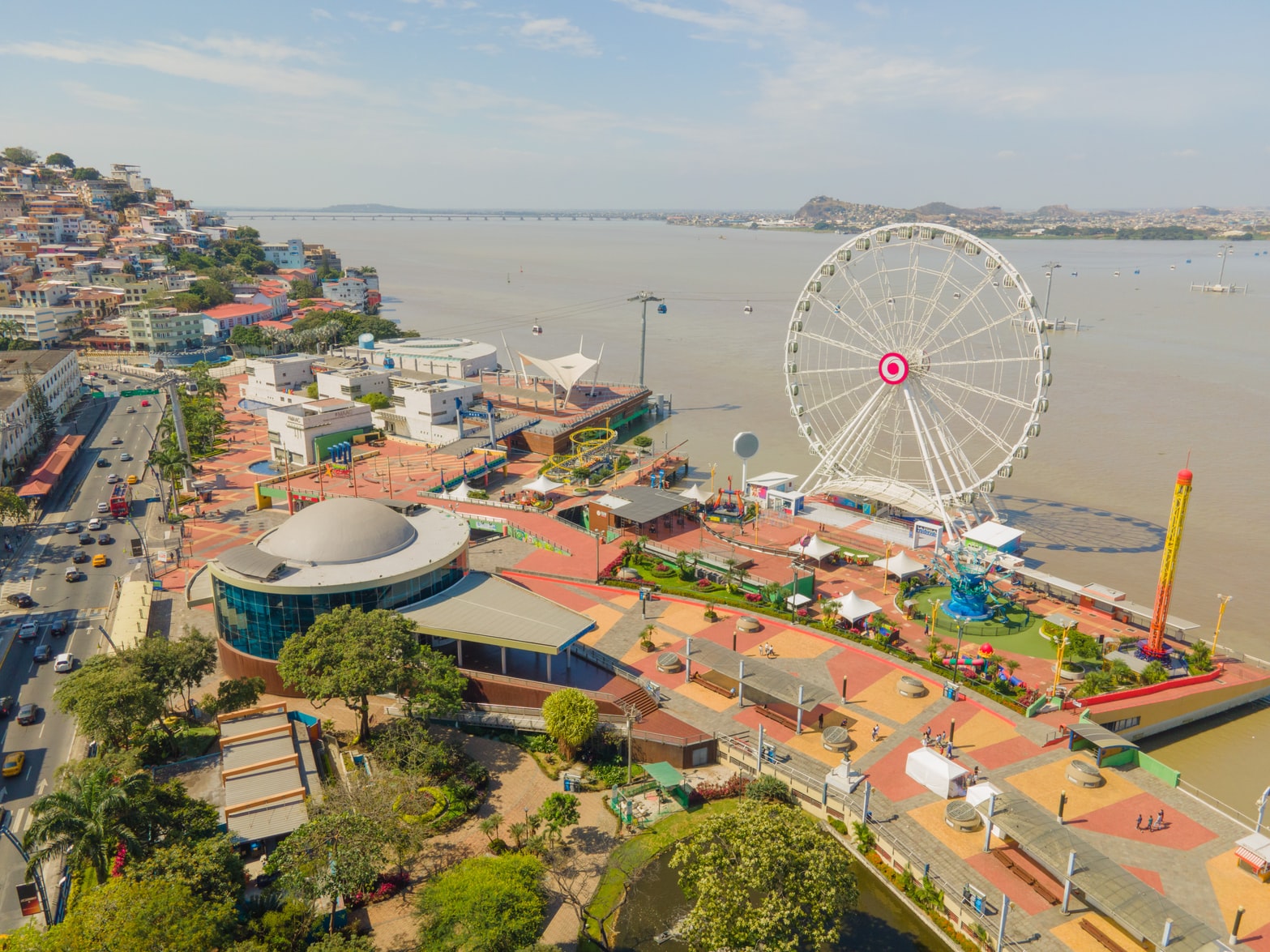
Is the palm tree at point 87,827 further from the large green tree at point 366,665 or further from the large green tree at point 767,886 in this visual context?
the large green tree at point 767,886

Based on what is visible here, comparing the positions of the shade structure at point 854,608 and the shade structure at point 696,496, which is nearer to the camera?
the shade structure at point 854,608

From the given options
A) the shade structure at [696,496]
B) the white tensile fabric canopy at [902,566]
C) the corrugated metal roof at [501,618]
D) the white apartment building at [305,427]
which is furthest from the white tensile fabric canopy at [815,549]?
the white apartment building at [305,427]

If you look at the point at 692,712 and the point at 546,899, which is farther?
the point at 692,712

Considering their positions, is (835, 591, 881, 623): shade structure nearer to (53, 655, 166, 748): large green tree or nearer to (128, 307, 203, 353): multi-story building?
(53, 655, 166, 748): large green tree

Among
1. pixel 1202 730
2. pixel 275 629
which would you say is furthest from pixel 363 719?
pixel 1202 730

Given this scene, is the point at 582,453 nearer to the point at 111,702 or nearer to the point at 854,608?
the point at 854,608

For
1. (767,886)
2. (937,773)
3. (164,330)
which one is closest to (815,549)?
(937,773)

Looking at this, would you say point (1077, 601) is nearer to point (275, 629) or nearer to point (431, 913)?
point (431, 913)

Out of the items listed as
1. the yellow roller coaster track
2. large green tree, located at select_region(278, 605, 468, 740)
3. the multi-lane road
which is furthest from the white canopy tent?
the yellow roller coaster track
